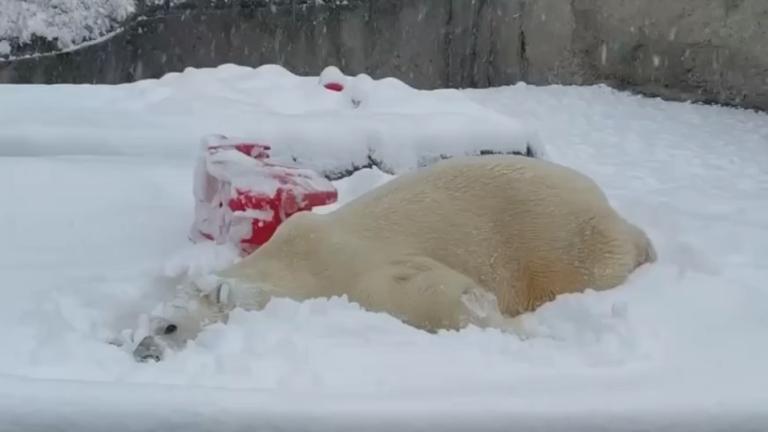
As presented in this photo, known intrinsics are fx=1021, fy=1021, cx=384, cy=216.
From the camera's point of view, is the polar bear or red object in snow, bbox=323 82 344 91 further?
red object in snow, bbox=323 82 344 91

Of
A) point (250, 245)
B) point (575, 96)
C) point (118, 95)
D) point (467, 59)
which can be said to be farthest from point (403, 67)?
point (250, 245)

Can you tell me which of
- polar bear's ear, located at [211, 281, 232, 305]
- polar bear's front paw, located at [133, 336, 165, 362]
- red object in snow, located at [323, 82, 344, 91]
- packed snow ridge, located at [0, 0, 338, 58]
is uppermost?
packed snow ridge, located at [0, 0, 338, 58]

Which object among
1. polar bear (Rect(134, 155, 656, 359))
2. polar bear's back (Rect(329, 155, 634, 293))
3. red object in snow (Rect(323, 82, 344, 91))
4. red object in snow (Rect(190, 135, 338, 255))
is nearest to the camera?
polar bear (Rect(134, 155, 656, 359))

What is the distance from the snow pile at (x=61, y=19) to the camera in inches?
225

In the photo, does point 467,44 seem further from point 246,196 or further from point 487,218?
point 487,218

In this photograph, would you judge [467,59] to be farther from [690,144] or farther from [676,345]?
[676,345]

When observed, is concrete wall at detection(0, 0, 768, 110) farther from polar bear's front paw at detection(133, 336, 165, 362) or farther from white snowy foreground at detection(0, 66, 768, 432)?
polar bear's front paw at detection(133, 336, 165, 362)

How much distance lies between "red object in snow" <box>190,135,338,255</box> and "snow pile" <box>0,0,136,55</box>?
3660 millimetres

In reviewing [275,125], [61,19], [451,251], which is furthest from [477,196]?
[61,19]

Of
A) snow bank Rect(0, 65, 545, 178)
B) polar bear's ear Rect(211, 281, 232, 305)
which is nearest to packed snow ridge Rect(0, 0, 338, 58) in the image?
snow bank Rect(0, 65, 545, 178)

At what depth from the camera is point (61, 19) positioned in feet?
19.2

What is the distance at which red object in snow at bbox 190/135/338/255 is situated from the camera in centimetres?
232

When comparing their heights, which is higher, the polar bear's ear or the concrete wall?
the concrete wall

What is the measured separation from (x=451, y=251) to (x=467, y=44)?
5.60m
